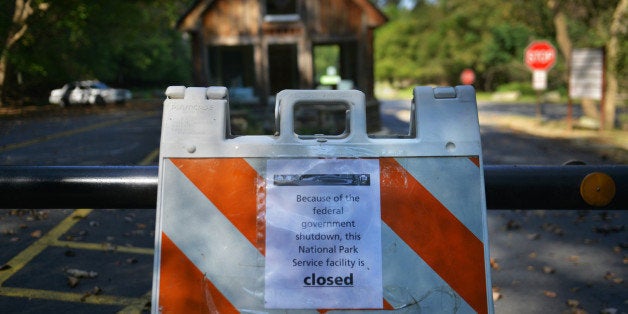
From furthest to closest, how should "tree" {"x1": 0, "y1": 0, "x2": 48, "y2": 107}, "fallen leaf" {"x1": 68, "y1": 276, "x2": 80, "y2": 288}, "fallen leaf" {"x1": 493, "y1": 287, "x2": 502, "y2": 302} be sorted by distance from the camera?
"tree" {"x1": 0, "y1": 0, "x2": 48, "y2": 107}
"fallen leaf" {"x1": 68, "y1": 276, "x2": 80, "y2": 288}
"fallen leaf" {"x1": 493, "y1": 287, "x2": 502, "y2": 302}

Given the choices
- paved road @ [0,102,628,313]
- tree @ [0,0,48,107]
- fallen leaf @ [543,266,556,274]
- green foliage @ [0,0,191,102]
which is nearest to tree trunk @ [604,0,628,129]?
paved road @ [0,102,628,313]

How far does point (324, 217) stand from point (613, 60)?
61.2 feet

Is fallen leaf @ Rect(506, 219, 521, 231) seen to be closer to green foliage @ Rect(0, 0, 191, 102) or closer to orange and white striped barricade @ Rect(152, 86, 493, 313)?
orange and white striped barricade @ Rect(152, 86, 493, 313)

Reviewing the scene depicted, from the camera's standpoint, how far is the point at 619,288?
4500mm

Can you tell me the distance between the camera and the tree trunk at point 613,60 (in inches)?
679

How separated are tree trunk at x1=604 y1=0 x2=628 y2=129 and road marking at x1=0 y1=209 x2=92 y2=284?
54.5ft

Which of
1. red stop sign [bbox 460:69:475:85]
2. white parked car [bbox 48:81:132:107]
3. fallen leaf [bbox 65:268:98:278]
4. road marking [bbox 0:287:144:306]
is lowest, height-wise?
red stop sign [bbox 460:69:475:85]

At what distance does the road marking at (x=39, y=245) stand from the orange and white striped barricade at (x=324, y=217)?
11.3 feet

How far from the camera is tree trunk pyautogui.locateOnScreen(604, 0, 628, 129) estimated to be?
56.6 feet

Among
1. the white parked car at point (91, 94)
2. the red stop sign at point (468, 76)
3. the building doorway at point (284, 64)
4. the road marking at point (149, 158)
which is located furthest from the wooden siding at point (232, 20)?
the red stop sign at point (468, 76)

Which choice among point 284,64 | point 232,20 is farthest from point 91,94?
point 232,20

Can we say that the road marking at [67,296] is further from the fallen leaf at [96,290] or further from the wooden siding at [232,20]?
the wooden siding at [232,20]

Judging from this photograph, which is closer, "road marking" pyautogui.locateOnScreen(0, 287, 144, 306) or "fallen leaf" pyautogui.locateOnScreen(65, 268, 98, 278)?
"road marking" pyautogui.locateOnScreen(0, 287, 144, 306)

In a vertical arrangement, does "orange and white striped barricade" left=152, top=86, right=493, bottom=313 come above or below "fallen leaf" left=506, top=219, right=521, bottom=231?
above
